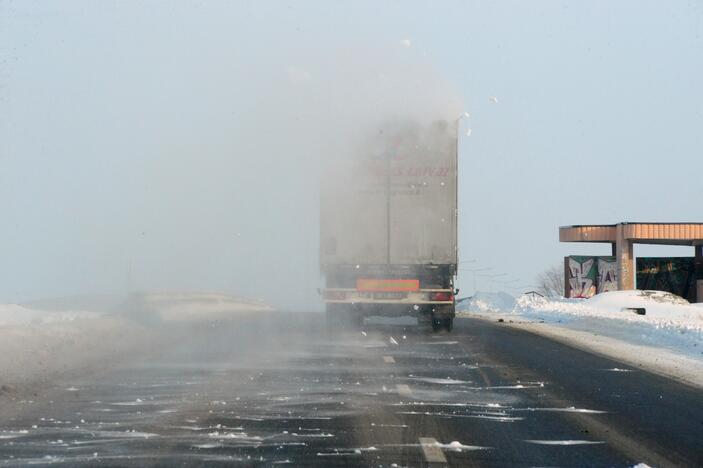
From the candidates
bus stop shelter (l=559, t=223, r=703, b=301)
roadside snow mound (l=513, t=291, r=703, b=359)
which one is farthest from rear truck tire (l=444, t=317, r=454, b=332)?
bus stop shelter (l=559, t=223, r=703, b=301)

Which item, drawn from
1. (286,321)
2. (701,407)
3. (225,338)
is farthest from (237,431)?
(286,321)

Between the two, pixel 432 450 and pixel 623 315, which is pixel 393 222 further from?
pixel 623 315

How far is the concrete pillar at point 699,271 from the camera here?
62594 millimetres

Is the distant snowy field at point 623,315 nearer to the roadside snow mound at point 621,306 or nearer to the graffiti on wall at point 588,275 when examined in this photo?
the roadside snow mound at point 621,306

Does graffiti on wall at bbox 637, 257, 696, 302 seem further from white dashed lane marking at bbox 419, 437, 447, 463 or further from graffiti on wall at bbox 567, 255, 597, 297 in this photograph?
white dashed lane marking at bbox 419, 437, 447, 463

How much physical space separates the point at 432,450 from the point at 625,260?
56.3 meters

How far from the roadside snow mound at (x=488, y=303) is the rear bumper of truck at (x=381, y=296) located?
90.7ft

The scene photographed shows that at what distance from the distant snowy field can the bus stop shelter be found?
8.67 metres

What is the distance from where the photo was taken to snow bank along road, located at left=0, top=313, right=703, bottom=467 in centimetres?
785

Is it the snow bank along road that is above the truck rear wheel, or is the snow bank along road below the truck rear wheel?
below

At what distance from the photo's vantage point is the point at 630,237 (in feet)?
199

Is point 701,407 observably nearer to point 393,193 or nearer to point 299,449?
point 299,449

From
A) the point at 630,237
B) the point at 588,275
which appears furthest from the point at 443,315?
the point at 588,275

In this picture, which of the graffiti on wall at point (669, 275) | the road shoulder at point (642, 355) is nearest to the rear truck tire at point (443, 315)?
the road shoulder at point (642, 355)
